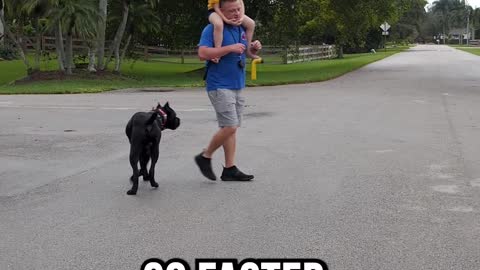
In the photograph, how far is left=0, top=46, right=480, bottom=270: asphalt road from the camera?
15.0ft

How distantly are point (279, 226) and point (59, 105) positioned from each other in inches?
459

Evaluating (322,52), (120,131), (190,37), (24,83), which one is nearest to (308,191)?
(120,131)

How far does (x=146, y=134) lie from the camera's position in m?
6.10

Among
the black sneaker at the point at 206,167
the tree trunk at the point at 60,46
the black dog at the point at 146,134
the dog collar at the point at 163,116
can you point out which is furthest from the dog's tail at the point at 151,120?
the tree trunk at the point at 60,46

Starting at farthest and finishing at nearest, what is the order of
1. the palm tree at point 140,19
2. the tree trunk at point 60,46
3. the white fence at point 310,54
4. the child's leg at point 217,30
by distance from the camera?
the white fence at point 310,54
the palm tree at point 140,19
the tree trunk at point 60,46
the child's leg at point 217,30

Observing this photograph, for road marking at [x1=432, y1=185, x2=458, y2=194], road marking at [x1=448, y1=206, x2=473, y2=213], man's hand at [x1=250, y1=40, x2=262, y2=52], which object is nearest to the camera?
road marking at [x1=448, y1=206, x2=473, y2=213]

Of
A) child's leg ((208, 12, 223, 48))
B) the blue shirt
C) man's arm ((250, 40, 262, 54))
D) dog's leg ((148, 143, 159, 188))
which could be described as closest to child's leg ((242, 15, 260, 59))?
man's arm ((250, 40, 262, 54))

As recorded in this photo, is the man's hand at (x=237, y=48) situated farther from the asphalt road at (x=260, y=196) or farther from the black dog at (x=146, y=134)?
the asphalt road at (x=260, y=196)

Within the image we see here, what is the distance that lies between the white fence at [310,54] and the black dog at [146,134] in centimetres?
4050

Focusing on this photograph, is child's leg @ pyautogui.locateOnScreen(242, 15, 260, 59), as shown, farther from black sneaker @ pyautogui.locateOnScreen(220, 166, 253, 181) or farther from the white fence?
the white fence

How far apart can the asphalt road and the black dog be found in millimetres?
333

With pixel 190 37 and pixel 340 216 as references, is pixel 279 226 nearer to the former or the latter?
pixel 340 216

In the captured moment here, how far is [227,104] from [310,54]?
160 ft

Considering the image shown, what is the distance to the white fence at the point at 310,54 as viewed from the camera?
157ft
